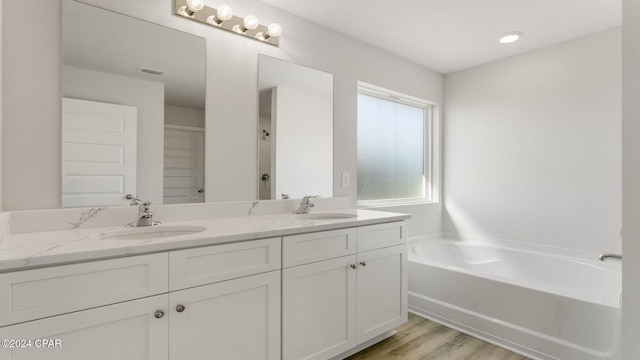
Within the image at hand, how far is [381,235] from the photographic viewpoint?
6.31ft

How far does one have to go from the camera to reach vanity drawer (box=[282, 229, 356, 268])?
1.48 m

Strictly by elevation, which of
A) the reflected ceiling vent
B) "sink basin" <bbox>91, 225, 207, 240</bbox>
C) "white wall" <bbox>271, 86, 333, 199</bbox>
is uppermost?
the reflected ceiling vent

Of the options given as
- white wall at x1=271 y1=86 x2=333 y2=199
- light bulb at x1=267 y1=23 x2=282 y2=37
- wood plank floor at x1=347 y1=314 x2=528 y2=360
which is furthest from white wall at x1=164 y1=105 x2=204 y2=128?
wood plank floor at x1=347 y1=314 x2=528 y2=360

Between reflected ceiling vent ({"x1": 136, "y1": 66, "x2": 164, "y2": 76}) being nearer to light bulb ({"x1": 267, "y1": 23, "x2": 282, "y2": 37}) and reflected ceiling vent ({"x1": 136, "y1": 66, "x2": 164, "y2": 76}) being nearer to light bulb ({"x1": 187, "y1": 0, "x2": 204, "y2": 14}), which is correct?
light bulb ({"x1": 187, "y1": 0, "x2": 204, "y2": 14})

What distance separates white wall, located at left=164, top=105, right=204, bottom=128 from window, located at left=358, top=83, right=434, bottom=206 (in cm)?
152

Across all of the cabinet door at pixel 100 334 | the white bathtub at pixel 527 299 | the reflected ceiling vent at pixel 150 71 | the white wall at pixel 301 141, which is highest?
the reflected ceiling vent at pixel 150 71

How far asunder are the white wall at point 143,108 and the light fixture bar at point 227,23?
1.45 ft

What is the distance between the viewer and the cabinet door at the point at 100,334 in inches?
35.6

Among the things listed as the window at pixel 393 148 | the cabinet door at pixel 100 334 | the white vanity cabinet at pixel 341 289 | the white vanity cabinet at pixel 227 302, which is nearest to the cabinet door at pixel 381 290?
the white vanity cabinet at pixel 341 289

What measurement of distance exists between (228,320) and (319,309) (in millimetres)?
508

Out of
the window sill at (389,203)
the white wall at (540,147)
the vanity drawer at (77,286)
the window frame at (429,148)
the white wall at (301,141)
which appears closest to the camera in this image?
the vanity drawer at (77,286)

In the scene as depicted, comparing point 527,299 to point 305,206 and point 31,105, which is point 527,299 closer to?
point 305,206

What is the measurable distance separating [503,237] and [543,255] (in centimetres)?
38

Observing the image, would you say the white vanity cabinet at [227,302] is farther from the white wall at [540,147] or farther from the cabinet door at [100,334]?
the white wall at [540,147]
